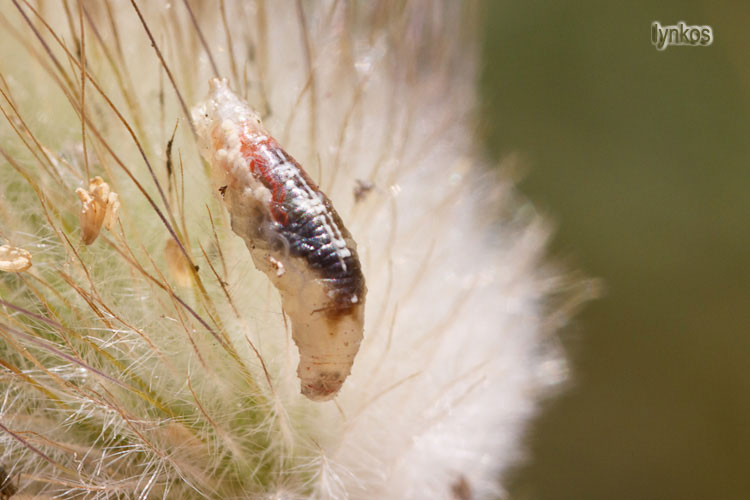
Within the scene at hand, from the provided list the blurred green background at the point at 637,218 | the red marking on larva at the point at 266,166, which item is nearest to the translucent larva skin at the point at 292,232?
the red marking on larva at the point at 266,166

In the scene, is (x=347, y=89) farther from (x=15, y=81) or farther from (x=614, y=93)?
(x=614, y=93)

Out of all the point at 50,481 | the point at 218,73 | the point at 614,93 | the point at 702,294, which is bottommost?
the point at 50,481

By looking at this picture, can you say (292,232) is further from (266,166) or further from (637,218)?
(637,218)

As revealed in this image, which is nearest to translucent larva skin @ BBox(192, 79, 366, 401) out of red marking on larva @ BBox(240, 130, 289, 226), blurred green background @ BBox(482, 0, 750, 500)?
red marking on larva @ BBox(240, 130, 289, 226)

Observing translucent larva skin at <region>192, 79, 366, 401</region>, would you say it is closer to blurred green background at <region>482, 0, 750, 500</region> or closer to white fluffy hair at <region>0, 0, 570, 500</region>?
white fluffy hair at <region>0, 0, 570, 500</region>

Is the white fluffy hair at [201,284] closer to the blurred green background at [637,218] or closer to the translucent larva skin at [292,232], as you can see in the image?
the translucent larva skin at [292,232]

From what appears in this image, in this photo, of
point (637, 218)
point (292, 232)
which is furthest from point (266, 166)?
point (637, 218)

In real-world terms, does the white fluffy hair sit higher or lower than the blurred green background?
lower

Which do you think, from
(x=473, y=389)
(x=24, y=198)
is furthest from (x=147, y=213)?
(x=473, y=389)
